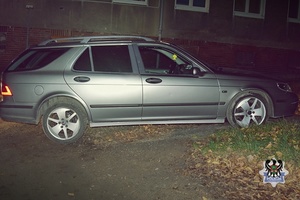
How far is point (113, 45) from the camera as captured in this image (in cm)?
580

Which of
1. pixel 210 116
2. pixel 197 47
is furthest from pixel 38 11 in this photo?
pixel 210 116

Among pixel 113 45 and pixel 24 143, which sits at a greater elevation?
pixel 113 45

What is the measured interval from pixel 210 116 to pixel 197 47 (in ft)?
27.7

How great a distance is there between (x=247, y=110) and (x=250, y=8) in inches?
393

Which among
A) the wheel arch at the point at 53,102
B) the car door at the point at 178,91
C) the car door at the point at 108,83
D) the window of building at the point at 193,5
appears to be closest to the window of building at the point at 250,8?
the window of building at the point at 193,5

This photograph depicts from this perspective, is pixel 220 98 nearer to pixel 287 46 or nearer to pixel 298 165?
pixel 298 165

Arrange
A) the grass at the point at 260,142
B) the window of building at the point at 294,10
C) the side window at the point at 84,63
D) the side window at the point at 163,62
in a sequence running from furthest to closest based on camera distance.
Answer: the window of building at the point at 294,10 < the side window at the point at 163,62 < the side window at the point at 84,63 < the grass at the point at 260,142

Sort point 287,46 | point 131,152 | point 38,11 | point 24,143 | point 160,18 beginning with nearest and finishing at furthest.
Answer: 1. point 131,152
2. point 24,143
3. point 38,11
4. point 160,18
5. point 287,46

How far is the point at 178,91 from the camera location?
19.0 ft

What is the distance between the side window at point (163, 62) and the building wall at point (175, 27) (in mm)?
6968

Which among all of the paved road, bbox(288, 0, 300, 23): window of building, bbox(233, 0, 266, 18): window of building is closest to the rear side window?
the paved road

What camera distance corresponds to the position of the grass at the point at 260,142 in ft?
15.5

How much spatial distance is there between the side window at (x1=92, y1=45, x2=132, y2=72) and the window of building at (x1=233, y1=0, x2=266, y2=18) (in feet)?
32.9

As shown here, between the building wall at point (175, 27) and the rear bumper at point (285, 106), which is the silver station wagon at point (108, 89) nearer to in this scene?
the rear bumper at point (285, 106)
